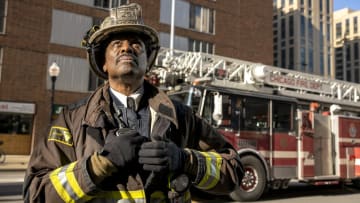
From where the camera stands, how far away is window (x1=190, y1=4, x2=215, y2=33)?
3036 centimetres

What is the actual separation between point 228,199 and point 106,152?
742 cm

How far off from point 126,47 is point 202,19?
2985 cm

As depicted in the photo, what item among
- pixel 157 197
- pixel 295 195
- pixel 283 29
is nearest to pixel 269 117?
pixel 295 195

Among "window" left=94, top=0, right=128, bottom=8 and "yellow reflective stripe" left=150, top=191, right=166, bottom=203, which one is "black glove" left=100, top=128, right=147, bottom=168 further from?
"window" left=94, top=0, right=128, bottom=8

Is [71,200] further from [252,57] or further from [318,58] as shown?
[318,58]

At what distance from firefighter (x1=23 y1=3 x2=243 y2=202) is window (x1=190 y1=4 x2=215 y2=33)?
94.1 ft

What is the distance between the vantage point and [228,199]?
28.0ft

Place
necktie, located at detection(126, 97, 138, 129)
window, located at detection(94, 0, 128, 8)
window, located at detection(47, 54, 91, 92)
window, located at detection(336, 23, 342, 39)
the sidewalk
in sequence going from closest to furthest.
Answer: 1. necktie, located at detection(126, 97, 138, 129)
2. the sidewalk
3. window, located at detection(47, 54, 91, 92)
4. window, located at detection(94, 0, 128, 8)
5. window, located at detection(336, 23, 342, 39)

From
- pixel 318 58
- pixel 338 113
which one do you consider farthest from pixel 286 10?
pixel 338 113

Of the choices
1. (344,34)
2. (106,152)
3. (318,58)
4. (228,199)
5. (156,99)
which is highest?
(344,34)

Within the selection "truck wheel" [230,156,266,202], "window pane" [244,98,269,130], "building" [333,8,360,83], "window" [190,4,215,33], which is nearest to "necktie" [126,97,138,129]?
"truck wheel" [230,156,266,202]

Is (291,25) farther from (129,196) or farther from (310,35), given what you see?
(129,196)

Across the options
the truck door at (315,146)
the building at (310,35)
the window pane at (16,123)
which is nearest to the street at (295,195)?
the truck door at (315,146)

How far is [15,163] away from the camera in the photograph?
63.1 feet
